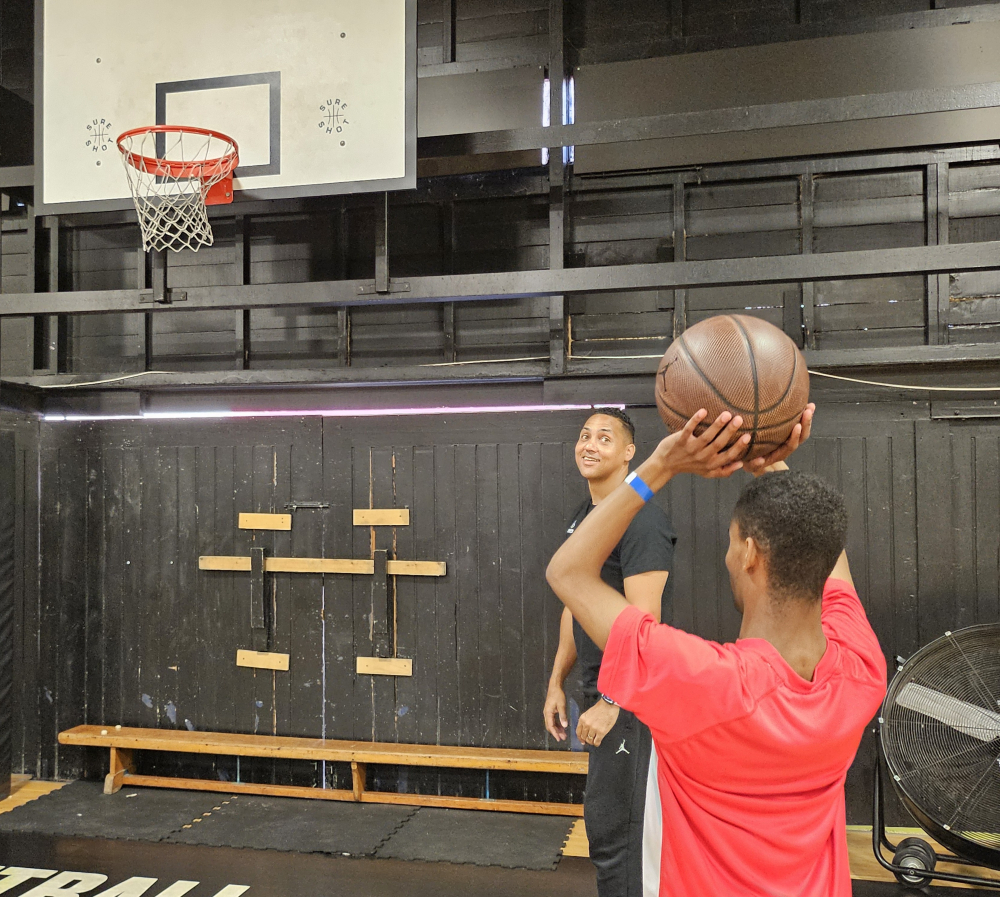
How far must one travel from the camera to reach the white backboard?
→ 4.12 m

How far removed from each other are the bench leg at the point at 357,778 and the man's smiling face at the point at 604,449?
2.50 meters

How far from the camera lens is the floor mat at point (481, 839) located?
4.20 m

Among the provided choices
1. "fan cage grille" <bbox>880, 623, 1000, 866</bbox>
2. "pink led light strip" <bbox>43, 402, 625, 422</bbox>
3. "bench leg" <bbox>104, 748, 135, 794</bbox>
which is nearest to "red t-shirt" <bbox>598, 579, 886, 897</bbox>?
"fan cage grille" <bbox>880, 623, 1000, 866</bbox>

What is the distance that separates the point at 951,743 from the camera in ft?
12.0

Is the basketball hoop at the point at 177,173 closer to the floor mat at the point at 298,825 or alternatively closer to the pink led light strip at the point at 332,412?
the pink led light strip at the point at 332,412

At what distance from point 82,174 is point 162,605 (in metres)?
2.59

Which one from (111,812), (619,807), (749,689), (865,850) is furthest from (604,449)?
(111,812)

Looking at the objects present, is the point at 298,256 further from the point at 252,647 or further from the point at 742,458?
the point at 742,458

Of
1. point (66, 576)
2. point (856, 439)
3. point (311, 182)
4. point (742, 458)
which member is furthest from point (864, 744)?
point (66, 576)

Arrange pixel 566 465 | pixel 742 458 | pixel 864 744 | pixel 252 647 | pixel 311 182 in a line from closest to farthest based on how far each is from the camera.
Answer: pixel 742 458, pixel 311 182, pixel 864 744, pixel 566 465, pixel 252 647

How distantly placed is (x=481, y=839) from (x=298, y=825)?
100cm

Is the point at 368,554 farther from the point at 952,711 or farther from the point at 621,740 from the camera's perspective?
the point at 952,711

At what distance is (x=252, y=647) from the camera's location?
529 centimetres

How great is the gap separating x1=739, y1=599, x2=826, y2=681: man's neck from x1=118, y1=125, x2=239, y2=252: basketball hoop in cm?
346
